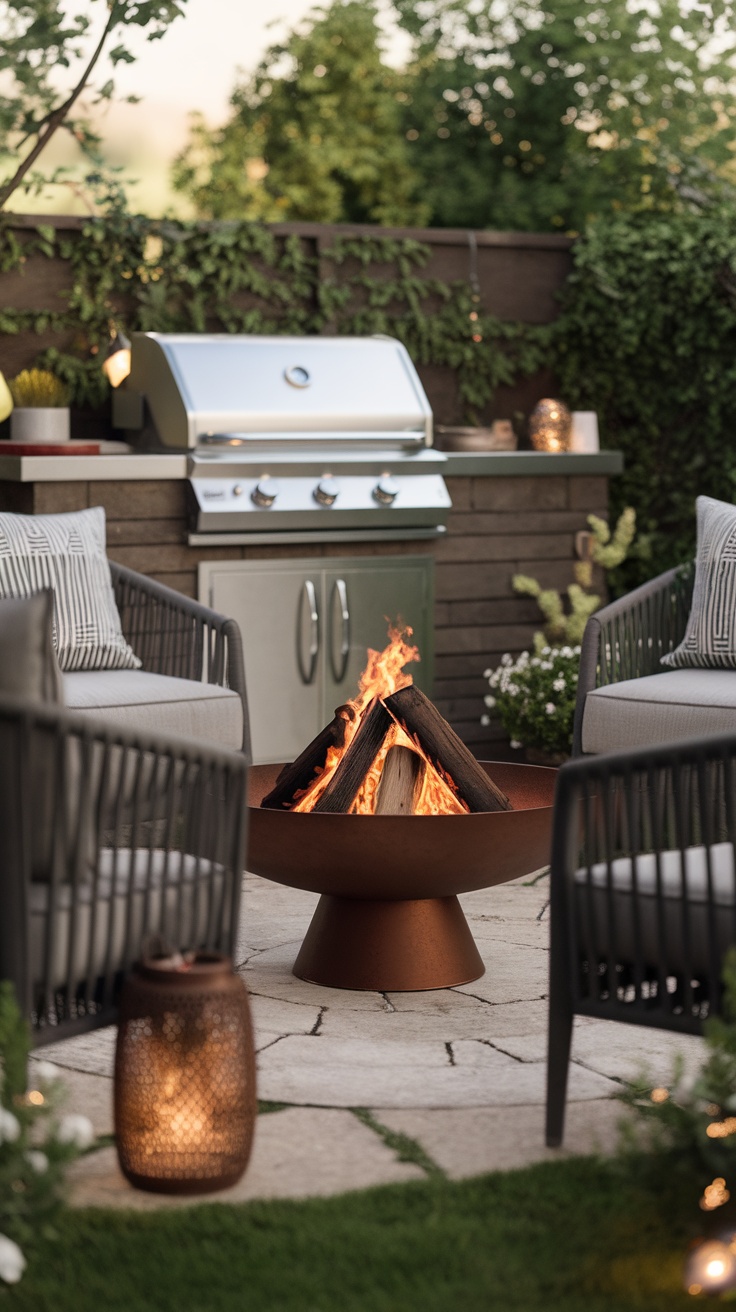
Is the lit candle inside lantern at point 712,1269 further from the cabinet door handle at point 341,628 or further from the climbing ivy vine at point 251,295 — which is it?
the climbing ivy vine at point 251,295

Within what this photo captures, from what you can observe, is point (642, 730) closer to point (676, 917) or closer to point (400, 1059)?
point (400, 1059)

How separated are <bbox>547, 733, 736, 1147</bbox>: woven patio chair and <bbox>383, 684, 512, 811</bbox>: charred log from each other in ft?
2.85

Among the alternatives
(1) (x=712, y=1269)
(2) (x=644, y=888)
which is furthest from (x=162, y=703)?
(1) (x=712, y=1269)

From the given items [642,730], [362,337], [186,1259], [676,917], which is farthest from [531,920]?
[362,337]

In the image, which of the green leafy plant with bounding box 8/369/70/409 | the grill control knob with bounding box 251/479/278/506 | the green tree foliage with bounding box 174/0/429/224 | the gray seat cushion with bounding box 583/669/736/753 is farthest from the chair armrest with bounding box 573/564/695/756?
the green tree foliage with bounding box 174/0/429/224

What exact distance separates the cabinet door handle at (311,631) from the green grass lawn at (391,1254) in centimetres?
320

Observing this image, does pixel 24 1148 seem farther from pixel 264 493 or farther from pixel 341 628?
pixel 341 628

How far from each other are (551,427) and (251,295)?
121 centimetres

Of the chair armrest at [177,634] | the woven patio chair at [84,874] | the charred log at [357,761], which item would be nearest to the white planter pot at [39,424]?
the chair armrest at [177,634]

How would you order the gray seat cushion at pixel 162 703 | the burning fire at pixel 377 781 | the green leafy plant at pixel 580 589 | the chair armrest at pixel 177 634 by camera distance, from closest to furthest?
the burning fire at pixel 377 781 < the gray seat cushion at pixel 162 703 < the chair armrest at pixel 177 634 < the green leafy plant at pixel 580 589

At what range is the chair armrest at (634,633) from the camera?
4.55 meters

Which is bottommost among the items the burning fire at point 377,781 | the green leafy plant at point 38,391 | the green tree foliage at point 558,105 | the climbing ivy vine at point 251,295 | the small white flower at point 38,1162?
the small white flower at point 38,1162

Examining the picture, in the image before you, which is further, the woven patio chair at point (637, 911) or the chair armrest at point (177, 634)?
the chair armrest at point (177, 634)

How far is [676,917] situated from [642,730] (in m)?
A: 1.90
